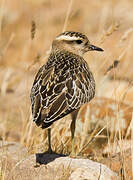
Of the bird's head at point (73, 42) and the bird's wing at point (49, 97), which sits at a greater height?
the bird's head at point (73, 42)

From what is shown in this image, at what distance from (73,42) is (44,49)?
6.95 m

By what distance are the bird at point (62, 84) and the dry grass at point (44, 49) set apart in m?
0.34

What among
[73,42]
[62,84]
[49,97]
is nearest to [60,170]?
[49,97]

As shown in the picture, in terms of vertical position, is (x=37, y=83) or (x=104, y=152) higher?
(x=37, y=83)

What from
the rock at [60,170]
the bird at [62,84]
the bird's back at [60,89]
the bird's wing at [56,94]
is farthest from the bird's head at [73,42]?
the rock at [60,170]

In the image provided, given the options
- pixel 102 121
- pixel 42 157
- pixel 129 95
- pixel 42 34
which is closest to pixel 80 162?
pixel 42 157

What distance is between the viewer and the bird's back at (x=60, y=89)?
Answer: 520 centimetres

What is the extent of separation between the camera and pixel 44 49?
43.6ft

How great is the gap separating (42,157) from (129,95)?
4.92 metres

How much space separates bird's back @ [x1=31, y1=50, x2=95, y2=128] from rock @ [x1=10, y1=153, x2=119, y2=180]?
1.78 ft

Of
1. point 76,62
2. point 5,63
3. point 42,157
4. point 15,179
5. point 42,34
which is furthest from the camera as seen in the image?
point 42,34

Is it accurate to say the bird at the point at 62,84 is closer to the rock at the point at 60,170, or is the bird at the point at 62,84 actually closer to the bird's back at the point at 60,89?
the bird's back at the point at 60,89

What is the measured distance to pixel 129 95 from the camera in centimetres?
1035

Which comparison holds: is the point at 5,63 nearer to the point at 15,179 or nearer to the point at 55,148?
the point at 55,148
